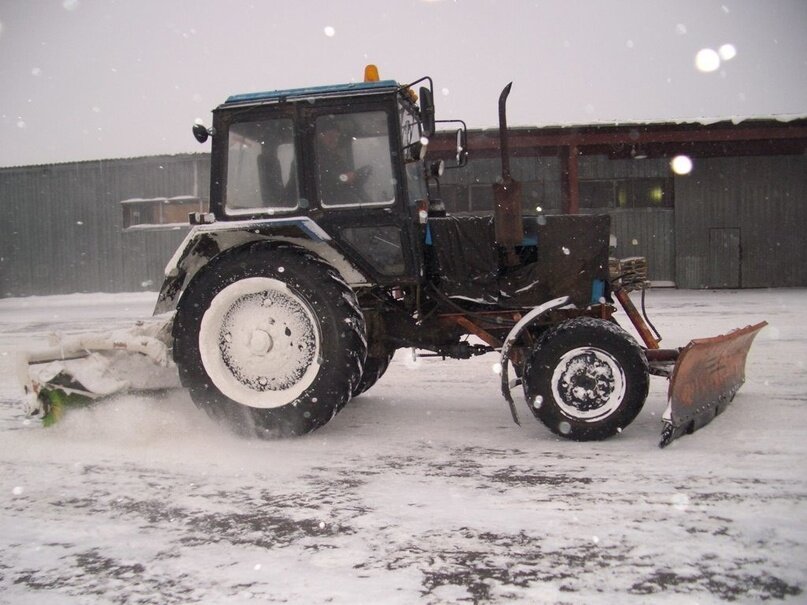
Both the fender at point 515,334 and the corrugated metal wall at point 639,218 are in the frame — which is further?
the corrugated metal wall at point 639,218

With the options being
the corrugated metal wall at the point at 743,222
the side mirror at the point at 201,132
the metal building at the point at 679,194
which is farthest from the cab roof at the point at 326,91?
the corrugated metal wall at the point at 743,222

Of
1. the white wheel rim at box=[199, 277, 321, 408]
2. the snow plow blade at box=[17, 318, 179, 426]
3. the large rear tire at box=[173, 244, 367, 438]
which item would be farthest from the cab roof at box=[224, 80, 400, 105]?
the snow plow blade at box=[17, 318, 179, 426]

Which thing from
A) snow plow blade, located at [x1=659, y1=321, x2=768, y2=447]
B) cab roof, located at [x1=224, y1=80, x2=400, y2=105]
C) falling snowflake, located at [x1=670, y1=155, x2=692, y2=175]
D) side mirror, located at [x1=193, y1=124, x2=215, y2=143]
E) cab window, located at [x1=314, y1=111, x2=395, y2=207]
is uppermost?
falling snowflake, located at [x1=670, y1=155, x2=692, y2=175]

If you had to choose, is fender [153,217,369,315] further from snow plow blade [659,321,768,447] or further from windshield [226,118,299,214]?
snow plow blade [659,321,768,447]

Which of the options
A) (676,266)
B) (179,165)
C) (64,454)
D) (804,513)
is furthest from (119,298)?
(804,513)

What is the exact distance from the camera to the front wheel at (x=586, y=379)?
3852 mm

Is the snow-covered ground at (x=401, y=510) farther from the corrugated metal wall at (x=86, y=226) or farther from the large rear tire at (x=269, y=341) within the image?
the corrugated metal wall at (x=86, y=226)

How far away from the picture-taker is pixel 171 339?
4699mm

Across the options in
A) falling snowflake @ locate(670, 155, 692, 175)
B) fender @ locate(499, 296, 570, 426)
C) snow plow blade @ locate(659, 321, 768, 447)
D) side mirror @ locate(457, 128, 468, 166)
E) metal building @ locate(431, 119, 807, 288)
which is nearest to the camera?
snow plow blade @ locate(659, 321, 768, 447)

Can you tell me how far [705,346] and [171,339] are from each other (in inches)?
132

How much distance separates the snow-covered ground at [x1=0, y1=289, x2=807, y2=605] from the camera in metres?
2.29

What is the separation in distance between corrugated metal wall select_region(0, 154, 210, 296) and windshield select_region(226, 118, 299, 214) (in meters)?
16.8

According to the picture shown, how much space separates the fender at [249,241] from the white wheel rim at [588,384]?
1326mm

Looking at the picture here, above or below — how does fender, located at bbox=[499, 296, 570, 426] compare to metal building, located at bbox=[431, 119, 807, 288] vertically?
below
